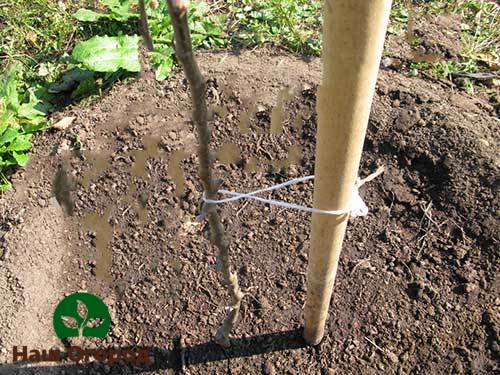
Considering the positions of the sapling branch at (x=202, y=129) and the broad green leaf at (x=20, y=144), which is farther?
→ the broad green leaf at (x=20, y=144)

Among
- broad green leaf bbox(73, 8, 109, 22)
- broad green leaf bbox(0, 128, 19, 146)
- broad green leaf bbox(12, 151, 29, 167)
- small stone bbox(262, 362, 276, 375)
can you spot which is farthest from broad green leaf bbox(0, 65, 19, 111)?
small stone bbox(262, 362, 276, 375)

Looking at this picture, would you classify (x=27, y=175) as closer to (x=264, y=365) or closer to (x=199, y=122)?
(x=264, y=365)

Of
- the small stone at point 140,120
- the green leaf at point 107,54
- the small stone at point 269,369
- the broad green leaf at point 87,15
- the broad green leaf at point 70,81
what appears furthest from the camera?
the broad green leaf at point 87,15

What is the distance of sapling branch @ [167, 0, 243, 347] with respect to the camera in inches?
38.4

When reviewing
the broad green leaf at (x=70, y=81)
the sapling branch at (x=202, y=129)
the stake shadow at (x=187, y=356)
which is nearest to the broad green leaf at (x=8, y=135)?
the broad green leaf at (x=70, y=81)

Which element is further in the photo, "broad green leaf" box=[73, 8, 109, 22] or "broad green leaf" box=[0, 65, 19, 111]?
"broad green leaf" box=[73, 8, 109, 22]

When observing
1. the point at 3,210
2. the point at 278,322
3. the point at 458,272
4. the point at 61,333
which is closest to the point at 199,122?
the point at 278,322

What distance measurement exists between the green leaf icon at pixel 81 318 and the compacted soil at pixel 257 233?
0.20 ft

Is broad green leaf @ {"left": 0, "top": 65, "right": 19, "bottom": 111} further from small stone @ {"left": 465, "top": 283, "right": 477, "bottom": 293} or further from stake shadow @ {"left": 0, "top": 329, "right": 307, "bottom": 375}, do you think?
small stone @ {"left": 465, "top": 283, "right": 477, "bottom": 293}

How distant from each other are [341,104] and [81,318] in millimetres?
1531

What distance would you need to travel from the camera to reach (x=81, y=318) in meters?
2.22

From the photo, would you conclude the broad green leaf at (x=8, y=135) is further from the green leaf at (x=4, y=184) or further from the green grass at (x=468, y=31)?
the green grass at (x=468, y=31)

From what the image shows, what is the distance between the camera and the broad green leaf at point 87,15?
3.26 m

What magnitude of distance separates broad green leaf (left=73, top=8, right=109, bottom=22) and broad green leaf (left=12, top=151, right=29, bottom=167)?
3.27ft
